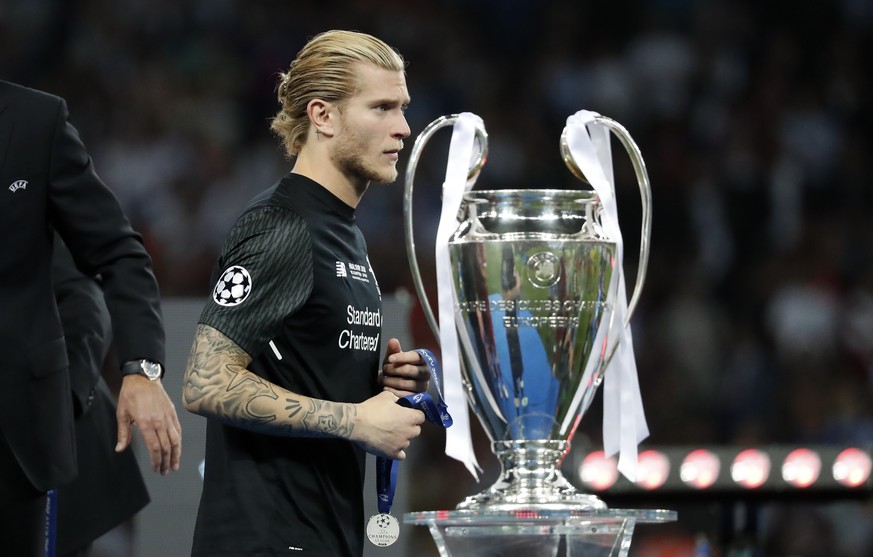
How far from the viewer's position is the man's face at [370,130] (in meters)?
2.57

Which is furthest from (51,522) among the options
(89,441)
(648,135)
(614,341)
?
(648,135)

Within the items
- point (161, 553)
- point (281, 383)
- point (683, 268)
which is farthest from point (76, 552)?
point (683, 268)

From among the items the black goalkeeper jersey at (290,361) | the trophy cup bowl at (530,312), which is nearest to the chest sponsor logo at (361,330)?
the black goalkeeper jersey at (290,361)

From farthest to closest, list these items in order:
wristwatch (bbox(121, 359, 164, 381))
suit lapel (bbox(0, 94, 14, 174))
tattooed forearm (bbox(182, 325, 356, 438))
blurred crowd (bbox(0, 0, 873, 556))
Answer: blurred crowd (bbox(0, 0, 873, 556))
suit lapel (bbox(0, 94, 14, 174))
wristwatch (bbox(121, 359, 164, 381))
tattooed forearm (bbox(182, 325, 356, 438))

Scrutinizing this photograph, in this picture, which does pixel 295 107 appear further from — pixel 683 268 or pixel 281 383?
pixel 683 268

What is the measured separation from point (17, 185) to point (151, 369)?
1.37ft

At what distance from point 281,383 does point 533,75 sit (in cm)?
594

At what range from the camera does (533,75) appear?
26.7 feet

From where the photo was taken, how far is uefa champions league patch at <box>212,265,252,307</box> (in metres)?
2.35

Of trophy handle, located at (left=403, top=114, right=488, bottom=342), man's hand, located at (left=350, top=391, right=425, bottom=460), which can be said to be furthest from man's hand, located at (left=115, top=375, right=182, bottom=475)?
trophy handle, located at (left=403, top=114, right=488, bottom=342)

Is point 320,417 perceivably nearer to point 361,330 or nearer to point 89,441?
point 361,330

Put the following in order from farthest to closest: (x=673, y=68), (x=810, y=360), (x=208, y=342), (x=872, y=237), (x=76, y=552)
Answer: (x=673, y=68) → (x=872, y=237) → (x=810, y=360) → (x=76, y=552) → (x=208, y=342)

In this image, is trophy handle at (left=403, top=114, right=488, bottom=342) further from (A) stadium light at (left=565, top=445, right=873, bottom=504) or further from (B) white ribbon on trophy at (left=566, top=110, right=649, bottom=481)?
(A) stadium light at (left=565, top=445, right=873, bottom=504)

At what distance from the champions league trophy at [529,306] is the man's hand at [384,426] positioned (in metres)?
0.32
